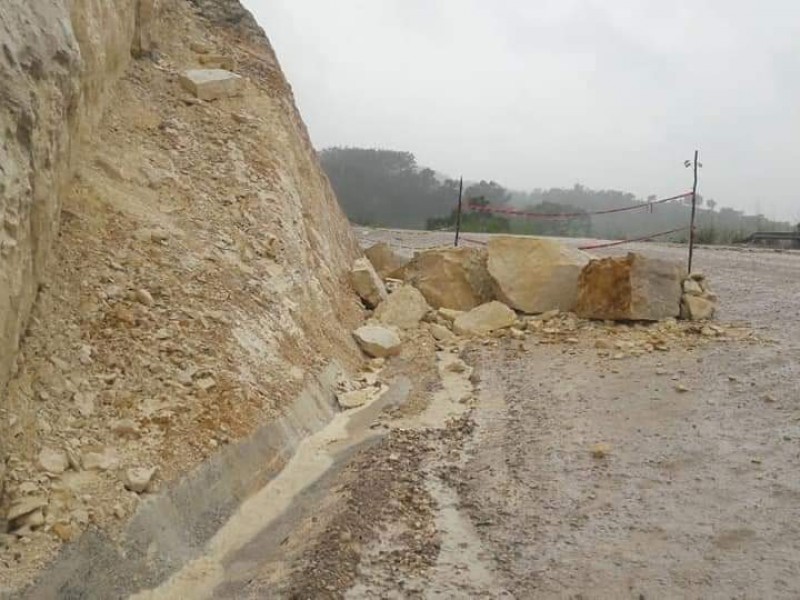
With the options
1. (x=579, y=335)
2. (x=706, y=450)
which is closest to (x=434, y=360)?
(x=579, y=335)

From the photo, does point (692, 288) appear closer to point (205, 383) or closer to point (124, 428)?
point (205, 383)

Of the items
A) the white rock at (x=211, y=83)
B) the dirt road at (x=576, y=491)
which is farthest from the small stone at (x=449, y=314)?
the white rock at (x=211, y=83)

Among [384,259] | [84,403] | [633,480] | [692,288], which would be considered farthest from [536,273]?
[84,403]

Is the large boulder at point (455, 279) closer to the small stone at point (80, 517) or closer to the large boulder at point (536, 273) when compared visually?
the large boulder at point (536, 273)

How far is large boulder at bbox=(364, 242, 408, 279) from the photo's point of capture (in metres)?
10.6

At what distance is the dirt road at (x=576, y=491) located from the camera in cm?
326

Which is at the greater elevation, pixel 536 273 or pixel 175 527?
pixel 536 273

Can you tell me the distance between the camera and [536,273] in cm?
866

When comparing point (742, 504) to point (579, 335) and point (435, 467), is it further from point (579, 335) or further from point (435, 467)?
point (579, 335)

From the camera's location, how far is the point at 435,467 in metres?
4.62

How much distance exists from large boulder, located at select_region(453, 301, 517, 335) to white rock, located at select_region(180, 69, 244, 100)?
384cm

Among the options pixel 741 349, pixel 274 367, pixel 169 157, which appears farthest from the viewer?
pixel 169 157

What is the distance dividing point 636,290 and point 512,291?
5.38ft

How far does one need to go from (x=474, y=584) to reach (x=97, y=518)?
1.79 metres
